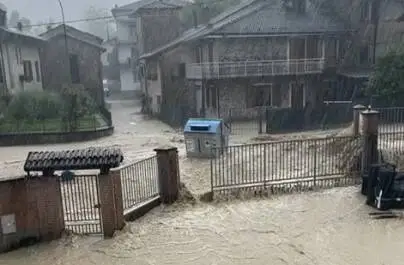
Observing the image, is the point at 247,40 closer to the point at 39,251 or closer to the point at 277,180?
the point at 277,180

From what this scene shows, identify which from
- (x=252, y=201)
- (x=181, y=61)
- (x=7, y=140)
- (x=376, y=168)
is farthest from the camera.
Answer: (x=181, y=61)

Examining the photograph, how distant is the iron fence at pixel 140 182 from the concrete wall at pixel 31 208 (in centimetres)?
176

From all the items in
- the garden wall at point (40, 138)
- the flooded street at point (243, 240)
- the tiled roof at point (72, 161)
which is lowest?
the flooded street at point (243, 240)

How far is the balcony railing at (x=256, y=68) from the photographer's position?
25.3 m

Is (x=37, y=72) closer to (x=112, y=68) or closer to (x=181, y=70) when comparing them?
(x=181, y=70)

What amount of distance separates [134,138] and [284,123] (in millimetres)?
7758

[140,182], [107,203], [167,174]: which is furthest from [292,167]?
[107,203]

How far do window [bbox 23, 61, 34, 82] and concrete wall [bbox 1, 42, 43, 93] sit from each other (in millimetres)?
216

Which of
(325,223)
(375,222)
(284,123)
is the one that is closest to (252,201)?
(325,223)

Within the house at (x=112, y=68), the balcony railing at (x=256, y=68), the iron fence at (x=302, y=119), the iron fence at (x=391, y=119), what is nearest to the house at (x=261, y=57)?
the balcony railing at (x=256, y=68)

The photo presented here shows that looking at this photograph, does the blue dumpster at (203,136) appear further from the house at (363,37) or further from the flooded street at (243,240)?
the house at (363,37)

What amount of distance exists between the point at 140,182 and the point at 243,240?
121 inches

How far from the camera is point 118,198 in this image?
870cm

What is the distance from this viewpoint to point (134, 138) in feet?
70.0
